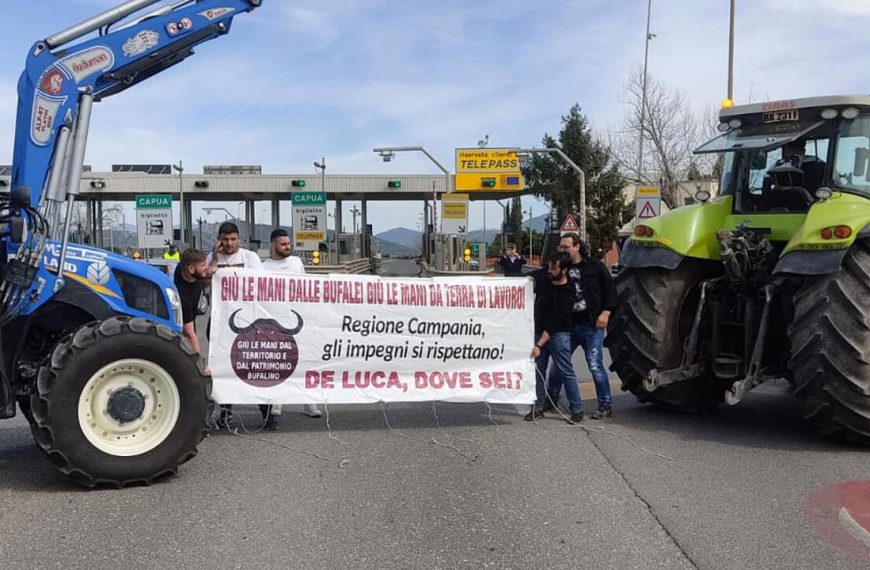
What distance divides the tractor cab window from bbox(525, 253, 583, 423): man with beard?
2.47 m

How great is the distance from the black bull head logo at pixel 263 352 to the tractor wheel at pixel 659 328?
3.10 meters

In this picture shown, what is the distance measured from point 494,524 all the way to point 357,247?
44.9 metres

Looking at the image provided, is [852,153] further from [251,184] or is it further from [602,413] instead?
[251,184]

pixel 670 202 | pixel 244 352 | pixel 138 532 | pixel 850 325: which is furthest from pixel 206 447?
pixel 670 202

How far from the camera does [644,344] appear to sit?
7.62 metres

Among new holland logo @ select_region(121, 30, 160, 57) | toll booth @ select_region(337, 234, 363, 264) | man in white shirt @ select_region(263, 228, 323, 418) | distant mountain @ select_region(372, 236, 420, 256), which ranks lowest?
distant mountain @ select_region(372, 236, 420, 256)

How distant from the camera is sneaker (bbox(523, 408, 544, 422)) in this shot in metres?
7.80

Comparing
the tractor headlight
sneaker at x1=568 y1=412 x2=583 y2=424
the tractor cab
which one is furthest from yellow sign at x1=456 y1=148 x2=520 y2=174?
the tractor headlight

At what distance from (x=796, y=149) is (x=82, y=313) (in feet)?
20.7

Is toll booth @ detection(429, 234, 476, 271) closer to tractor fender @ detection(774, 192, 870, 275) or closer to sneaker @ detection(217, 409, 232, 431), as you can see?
sneaker @ detection(217, 409, 232, 431)

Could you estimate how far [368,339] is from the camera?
24.2 ft

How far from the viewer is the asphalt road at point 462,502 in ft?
14.5

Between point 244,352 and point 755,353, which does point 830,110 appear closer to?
point 755,353

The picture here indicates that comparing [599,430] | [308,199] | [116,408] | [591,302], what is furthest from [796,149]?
[308,199]
